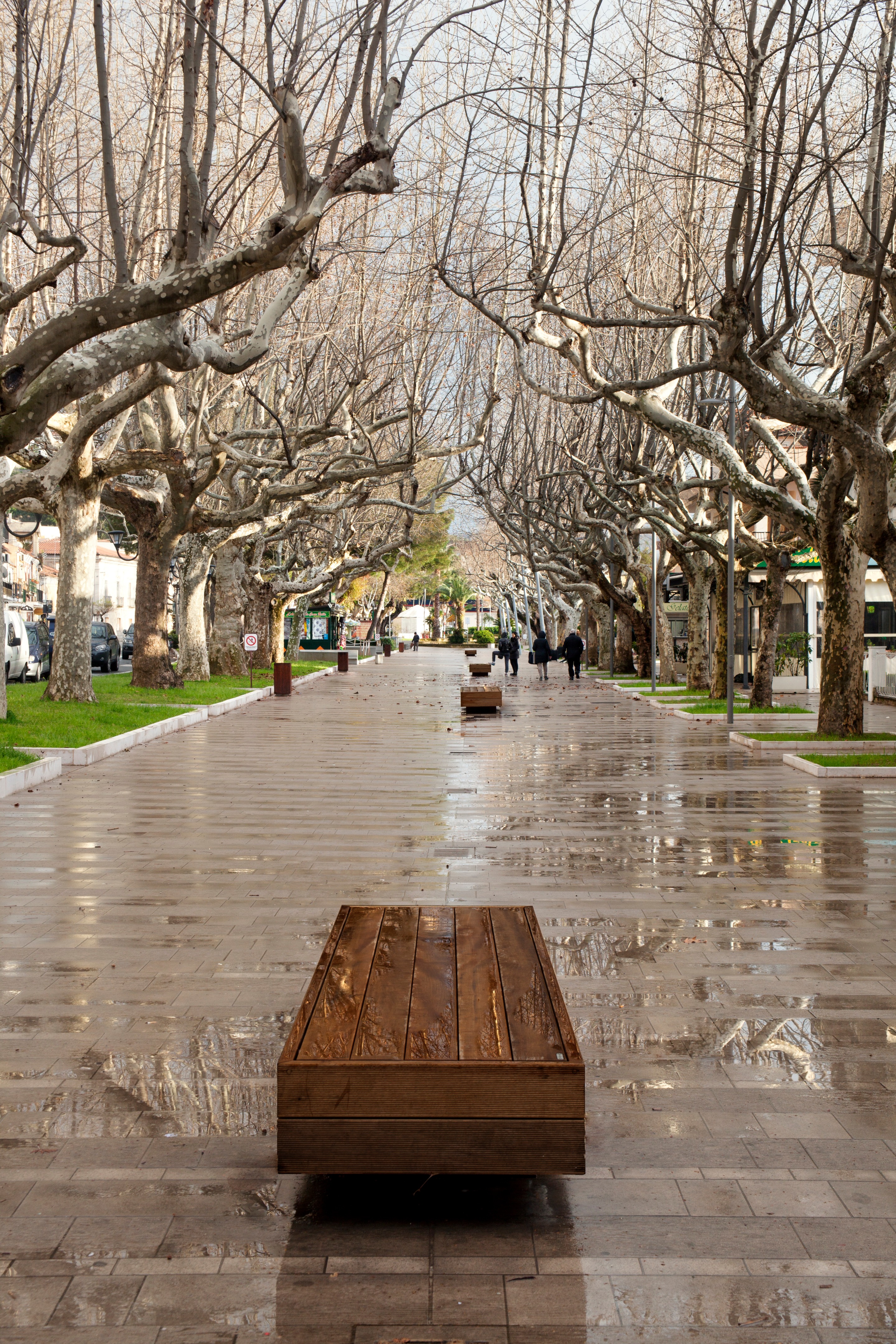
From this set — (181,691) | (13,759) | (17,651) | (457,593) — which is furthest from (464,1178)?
(457,593)

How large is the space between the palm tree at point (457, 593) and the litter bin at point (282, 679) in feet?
335

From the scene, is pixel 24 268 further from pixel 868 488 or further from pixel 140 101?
pixel 868 488

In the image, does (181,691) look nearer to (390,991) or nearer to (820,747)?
(820,747)

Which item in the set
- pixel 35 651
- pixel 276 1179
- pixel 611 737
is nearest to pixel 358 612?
pixel 35 651

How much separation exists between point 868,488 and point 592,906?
27.6 ft

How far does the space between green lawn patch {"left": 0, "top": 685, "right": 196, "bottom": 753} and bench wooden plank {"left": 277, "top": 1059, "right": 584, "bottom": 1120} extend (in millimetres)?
11825

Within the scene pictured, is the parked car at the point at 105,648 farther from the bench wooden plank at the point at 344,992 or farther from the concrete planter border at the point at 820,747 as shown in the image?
the bench wooden plank at the point at 344,992

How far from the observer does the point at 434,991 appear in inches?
169

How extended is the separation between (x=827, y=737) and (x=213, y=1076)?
1350cm

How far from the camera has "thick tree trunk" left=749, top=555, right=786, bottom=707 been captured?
22.5 meters

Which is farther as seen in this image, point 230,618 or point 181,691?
point 230,618

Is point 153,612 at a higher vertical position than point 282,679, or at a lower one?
higher

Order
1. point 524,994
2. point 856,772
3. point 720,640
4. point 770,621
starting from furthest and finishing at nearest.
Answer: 1. point 720,640
2. point 770,621
3. point 856,772
4. point 524,994

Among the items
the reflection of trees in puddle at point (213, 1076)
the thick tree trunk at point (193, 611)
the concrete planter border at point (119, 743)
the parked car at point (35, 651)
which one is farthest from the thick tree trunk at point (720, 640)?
the reflection of trees in puddle at point (213, 1076)
